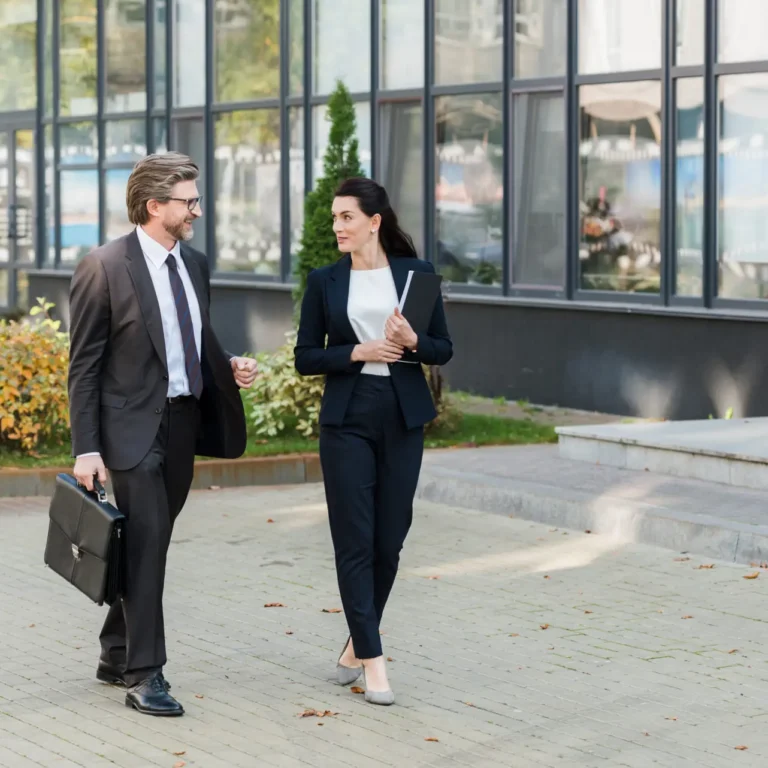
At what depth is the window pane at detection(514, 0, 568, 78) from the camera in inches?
620

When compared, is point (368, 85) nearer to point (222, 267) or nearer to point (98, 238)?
point (222, 267)

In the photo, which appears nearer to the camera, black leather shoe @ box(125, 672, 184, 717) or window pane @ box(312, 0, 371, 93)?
black leather shoe @ box(125, 672, 184, 717)


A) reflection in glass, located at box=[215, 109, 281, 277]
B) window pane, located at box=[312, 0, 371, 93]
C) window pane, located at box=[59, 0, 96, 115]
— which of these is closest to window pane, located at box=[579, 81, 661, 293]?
window pane, located at box=[312, 0, 371, 93]

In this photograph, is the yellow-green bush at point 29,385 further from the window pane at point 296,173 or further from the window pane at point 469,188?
the window pane at point 296,173

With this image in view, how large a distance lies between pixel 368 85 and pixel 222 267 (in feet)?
12.0

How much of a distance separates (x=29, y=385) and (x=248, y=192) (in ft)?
28.2

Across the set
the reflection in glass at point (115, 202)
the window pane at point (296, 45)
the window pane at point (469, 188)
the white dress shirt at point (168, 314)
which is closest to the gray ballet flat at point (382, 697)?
the white dress shirt at point (168, 314)

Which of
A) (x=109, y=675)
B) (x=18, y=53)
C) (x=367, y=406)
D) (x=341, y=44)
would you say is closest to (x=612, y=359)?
(x=341, y=44)

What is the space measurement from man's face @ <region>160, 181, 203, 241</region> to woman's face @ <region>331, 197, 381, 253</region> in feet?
1.71

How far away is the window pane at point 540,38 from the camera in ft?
51.6

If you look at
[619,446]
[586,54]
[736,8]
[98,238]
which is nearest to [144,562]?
[619,446]

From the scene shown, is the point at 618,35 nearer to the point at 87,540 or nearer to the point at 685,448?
the point at 685,448

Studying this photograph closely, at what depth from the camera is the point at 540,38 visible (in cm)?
1596

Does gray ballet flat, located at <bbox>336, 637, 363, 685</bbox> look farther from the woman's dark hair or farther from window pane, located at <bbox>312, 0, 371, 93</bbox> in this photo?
window pane, located at <bbox>312, 0, 371, 93</bbox>
